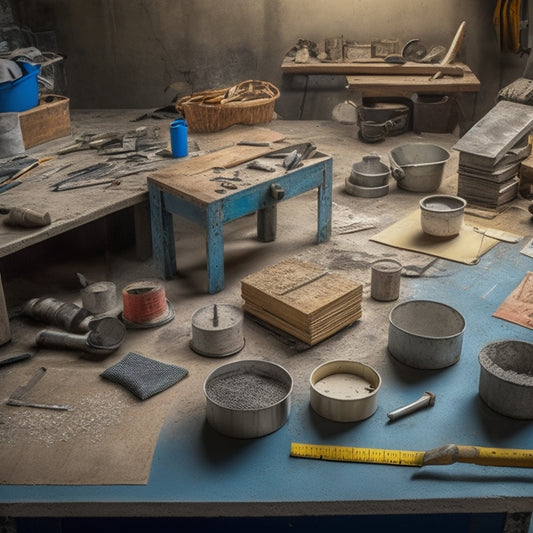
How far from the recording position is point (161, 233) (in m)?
4.50

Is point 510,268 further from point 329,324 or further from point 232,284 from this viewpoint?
point 232,284

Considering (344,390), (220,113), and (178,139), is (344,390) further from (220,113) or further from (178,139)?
(220,113)

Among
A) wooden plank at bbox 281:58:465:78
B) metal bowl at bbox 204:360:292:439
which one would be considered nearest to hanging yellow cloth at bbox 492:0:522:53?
wooden plank at bbox 281:58:465:78

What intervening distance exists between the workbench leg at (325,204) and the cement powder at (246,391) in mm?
1826

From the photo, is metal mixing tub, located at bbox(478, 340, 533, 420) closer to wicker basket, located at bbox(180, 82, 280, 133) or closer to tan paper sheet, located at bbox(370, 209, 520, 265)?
tan paper sheet, located at bbox(370, 209, 520, 265)

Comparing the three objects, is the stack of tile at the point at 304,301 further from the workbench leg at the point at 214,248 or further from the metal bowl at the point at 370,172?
the metal bowl at the point at 370,172

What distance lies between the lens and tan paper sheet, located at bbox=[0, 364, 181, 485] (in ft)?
9.39

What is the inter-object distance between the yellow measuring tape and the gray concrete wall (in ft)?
19.7

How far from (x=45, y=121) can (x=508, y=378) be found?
4.30 m

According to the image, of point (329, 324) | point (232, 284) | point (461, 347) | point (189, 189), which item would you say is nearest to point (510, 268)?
point (461, 347)

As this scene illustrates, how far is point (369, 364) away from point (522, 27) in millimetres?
5223

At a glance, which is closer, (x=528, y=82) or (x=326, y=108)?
(x=528, y=82)

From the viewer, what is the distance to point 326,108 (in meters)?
8.43

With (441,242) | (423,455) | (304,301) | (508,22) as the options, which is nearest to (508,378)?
(423,455)
